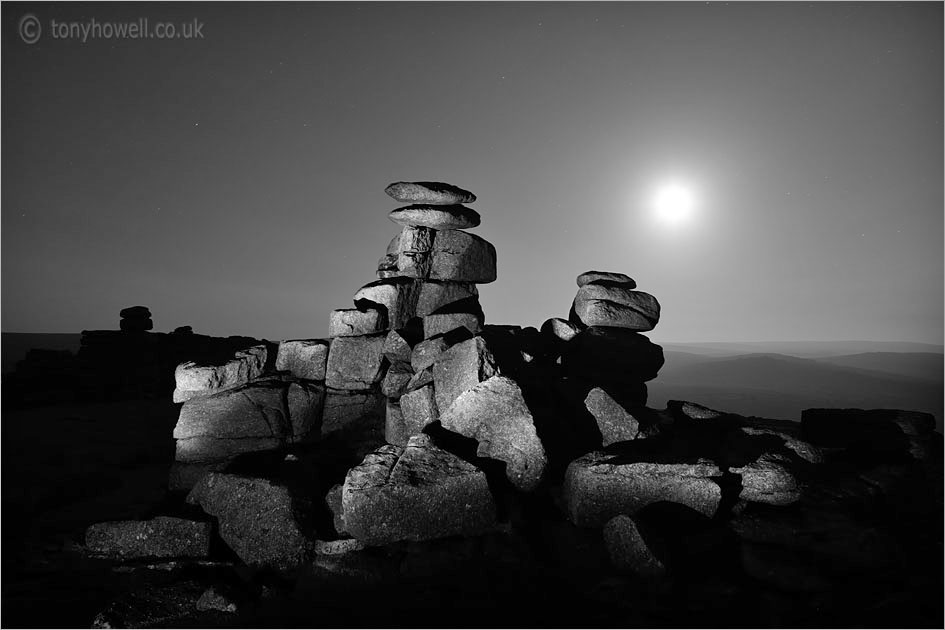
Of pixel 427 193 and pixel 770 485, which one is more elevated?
pixel 427 193

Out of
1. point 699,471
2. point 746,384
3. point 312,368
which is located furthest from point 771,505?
point 746,384

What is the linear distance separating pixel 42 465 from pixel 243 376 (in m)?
4.25

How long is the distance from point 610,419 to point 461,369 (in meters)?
2.76

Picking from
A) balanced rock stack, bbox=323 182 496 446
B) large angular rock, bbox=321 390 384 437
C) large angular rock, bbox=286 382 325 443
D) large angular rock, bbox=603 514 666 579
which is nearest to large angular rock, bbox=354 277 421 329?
balanced rock stack, bbox=323 182 496 446

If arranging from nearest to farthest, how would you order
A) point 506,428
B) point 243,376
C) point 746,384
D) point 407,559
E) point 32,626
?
point 32,626 → point 407,559 → point 506,428 → point 243,376 → point 746,384

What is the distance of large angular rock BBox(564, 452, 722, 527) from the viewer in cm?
686

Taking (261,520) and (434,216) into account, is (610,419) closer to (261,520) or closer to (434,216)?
(261,520)

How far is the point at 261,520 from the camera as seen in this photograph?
21.4 feet

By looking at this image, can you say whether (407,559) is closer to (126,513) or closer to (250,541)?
(250,541)

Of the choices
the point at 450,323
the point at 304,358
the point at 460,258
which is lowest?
the point at 304,358

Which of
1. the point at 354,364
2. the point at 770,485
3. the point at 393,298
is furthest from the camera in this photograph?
the point at 393,298

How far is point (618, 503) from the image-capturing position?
6.89m

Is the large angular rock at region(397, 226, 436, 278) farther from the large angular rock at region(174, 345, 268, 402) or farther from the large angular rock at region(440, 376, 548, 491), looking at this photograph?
the large angular rock at region(440, 376, 548, 491)

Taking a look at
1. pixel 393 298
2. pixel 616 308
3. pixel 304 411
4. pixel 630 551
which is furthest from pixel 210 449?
pixel 616 308
